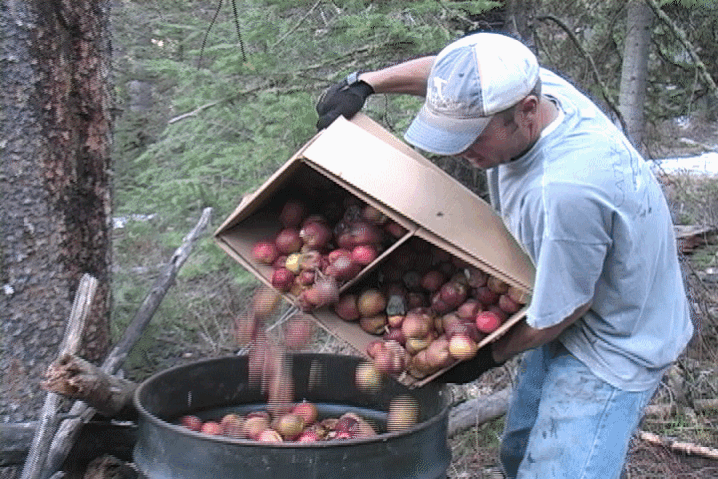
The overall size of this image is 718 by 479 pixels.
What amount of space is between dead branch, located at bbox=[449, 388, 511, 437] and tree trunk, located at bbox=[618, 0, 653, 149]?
3345 mm

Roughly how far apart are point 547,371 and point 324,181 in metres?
0.95

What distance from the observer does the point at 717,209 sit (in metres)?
7.68

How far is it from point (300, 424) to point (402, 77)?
1.22 meters

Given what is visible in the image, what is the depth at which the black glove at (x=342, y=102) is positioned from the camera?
107 inches

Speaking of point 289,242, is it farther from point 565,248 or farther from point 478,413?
point 478,413

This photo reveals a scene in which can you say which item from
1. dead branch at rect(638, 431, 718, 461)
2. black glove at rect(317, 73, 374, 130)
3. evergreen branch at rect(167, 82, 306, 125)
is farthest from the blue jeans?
evergreen branch at rect(167, 82, 306, 125)

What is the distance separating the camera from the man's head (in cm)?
216

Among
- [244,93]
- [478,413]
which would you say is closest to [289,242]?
[478,413]

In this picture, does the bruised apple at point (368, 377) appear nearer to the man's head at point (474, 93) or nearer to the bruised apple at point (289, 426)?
the bruised apple at point (289, 426)

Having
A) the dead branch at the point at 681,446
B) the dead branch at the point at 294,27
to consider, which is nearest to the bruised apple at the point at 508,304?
the dead branch at the point at 681,446

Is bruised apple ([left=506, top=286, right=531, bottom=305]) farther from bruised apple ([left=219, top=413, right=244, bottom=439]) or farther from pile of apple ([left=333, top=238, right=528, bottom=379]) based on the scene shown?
bruised apple ([left=219, top=413, right=244, bottom=439])

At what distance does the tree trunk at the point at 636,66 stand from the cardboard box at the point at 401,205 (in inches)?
178

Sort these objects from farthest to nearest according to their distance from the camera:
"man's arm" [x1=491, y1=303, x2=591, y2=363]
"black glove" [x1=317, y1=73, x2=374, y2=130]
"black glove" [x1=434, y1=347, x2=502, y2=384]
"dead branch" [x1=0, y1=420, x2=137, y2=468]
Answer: "dead branch" [x1=0, y1=420, x2=137, y2=468] < "black glove" [x1=317, y1=73, x2=374, y2=130] < "black glove" [x1=434, y1=347, x2=502, y2=384] < "man's arm" [x1=491, y1=303, x2=591, y2=363]

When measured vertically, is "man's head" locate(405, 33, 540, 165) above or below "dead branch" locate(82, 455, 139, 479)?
above
